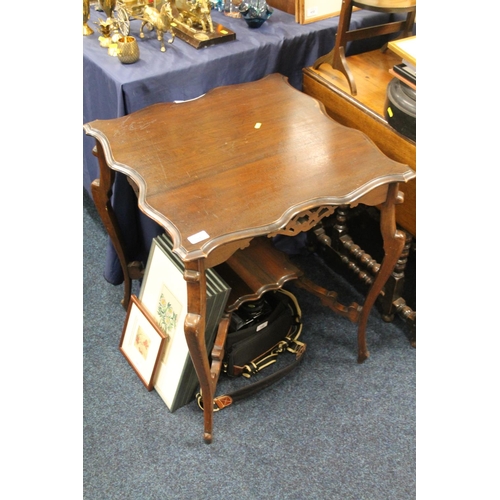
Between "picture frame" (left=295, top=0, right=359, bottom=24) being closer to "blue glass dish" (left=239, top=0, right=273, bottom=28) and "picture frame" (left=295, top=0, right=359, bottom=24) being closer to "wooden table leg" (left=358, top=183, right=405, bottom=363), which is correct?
"blue glass dish" (left=239, top=0, right=273, bottom=28)

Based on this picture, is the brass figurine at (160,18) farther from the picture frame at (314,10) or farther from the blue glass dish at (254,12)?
the picture frame at (314,10)

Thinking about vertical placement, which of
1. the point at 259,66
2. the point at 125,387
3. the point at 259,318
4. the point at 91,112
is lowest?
the point at 125,387

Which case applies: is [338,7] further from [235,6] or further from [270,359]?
[270,359]

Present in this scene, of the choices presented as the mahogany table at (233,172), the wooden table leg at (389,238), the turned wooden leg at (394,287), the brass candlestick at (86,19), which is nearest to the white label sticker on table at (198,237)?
the mahogany table at (233,172)

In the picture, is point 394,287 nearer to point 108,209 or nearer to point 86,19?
point 108,209

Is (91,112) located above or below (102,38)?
below

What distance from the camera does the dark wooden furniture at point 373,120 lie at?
5.74 ft

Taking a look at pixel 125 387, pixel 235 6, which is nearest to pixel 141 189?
pixel 125 387

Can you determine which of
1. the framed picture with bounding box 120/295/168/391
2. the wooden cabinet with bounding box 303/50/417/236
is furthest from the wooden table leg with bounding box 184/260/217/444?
the wooden cabinet with bounding box 303/50/417/236

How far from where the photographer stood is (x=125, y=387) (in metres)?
1.78

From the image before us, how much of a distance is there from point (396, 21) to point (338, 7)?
0.21m

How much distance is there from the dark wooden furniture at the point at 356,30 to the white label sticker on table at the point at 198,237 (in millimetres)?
839

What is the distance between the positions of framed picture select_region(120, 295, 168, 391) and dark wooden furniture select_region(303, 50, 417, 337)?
679 mm

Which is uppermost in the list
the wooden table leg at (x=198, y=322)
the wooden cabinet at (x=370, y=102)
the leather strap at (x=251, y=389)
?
the wooden cabinet at (x=370, y=102)
